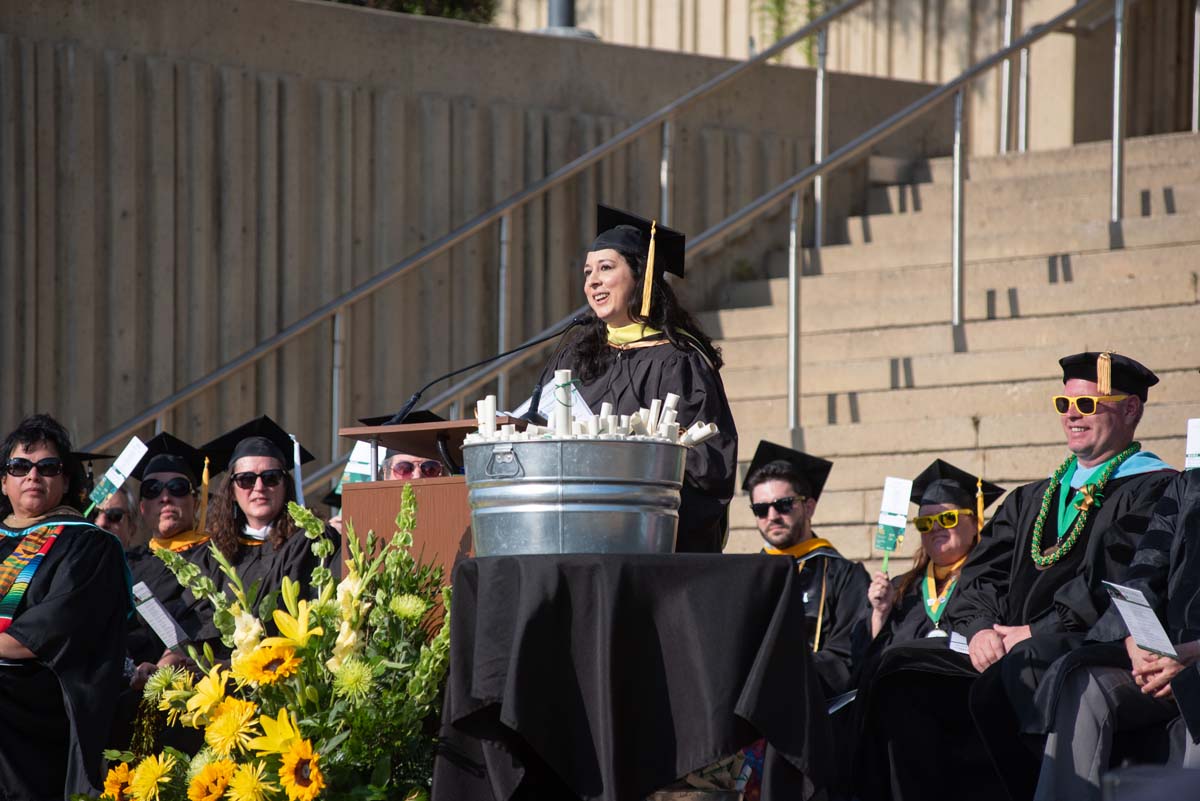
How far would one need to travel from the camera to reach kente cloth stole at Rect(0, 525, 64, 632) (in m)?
6.25

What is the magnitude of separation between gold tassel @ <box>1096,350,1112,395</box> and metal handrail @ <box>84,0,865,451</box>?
440 cm

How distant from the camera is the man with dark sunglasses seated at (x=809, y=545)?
295 inches

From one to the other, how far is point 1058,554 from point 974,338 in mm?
3016

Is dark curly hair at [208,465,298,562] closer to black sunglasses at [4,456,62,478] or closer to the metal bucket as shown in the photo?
black sunglasses at [4,456,62,478]

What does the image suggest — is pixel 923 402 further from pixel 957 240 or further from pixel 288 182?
pixel 288 182

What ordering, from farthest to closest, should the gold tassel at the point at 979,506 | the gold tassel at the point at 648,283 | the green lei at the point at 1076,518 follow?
the gold tassel at the point at 979,506 < the green lei at the point at 1076,518 < the gold tassel at the point at 648,283

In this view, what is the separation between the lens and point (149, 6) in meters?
9.52

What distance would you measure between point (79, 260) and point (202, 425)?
1.02 m

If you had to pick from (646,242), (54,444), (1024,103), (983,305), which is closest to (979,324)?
(983,305)

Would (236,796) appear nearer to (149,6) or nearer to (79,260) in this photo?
(79,260)

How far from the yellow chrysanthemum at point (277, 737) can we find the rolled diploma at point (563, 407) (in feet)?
3.14

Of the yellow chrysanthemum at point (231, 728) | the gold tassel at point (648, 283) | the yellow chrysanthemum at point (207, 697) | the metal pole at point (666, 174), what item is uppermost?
the metal pole at point (666, 174)

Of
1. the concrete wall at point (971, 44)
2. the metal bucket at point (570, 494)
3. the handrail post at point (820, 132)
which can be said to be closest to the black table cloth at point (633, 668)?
the metal bucket at point (570, 494)

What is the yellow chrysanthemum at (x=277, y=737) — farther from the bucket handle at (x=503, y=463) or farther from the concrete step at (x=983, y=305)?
the concrete step at (x=983, y=305)
